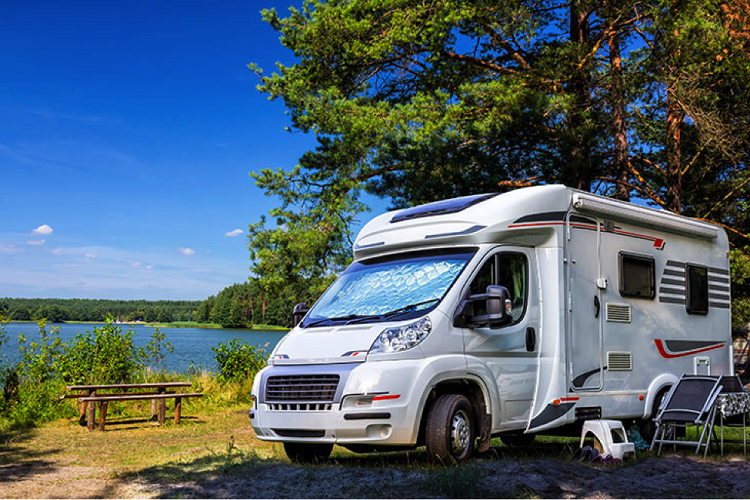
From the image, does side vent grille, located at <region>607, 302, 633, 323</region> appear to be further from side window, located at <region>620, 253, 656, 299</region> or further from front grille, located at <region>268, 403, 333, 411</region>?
front grille, located at <region>268, 403, 333, 411</region>

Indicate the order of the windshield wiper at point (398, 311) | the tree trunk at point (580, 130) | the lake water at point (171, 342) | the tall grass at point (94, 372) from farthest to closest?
the tree trunk at point (580, 130)
the lake water at point (171, 342)
the tall grass at point (94, 372)
the windshield wiper at point (398, 311)

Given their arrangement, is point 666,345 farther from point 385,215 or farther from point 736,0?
point 736,0

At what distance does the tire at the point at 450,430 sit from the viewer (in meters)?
6.95

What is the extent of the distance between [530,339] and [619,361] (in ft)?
5.06

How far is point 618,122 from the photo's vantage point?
16.3m

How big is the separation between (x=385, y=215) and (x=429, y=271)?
4.80 feet

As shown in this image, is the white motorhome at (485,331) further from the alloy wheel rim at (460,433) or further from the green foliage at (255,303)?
the green foliage at (255,303)

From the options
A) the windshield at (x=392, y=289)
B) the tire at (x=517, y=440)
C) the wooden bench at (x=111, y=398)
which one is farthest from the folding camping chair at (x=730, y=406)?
the wooden bench at (x=111, y=398)

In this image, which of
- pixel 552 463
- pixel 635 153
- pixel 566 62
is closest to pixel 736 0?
pixel 566 62

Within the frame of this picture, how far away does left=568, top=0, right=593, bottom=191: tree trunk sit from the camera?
621 inches

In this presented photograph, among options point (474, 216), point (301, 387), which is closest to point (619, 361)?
point (474, 216)

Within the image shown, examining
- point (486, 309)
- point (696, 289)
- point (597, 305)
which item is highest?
point (696, 289)

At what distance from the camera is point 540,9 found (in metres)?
18.2

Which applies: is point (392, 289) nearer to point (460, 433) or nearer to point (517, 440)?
point (460, 433)
